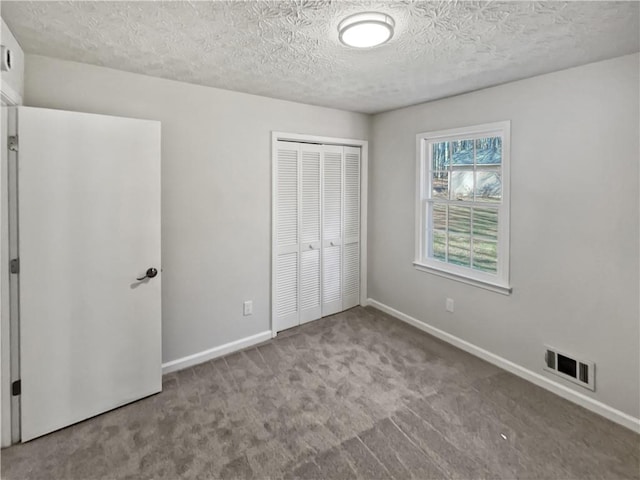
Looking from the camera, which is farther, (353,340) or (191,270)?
(353,340)

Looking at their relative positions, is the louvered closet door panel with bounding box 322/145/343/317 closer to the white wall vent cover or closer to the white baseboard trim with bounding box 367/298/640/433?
the white baseboard trim with bounding box 367/298/640/433

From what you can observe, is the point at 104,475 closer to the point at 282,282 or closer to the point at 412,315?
the point at 282,282

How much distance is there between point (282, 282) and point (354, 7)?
255cm

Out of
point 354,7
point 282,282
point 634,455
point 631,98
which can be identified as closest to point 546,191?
point 631,98

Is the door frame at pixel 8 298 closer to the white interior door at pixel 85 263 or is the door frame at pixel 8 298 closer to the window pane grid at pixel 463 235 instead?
the white interior door at pixel 85 263

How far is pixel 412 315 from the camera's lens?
3791 mm

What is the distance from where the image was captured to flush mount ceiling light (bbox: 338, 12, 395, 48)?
1.67 metres

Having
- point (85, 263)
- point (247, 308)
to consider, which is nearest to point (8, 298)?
point (85, 263)

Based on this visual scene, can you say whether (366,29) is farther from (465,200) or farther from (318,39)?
(465,200)

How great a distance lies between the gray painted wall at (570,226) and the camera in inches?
86.6

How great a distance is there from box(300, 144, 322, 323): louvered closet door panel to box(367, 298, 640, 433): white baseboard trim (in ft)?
3.33

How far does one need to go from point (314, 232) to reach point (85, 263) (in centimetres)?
216

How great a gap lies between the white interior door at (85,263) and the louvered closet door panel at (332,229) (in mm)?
1864

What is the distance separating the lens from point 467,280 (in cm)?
319
